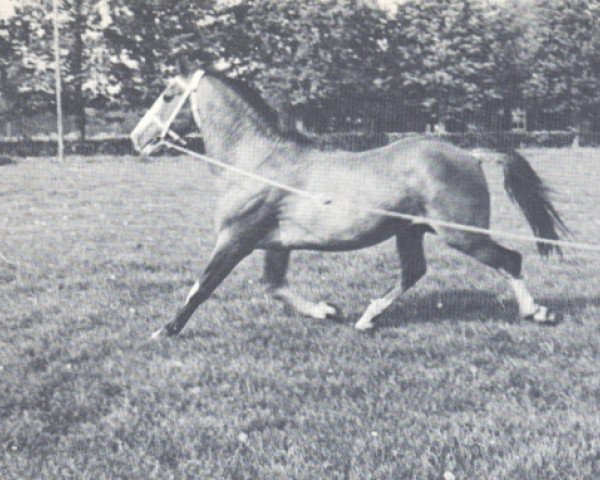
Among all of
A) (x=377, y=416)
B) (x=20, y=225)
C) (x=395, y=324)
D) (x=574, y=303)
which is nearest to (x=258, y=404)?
(x=377, y=416)

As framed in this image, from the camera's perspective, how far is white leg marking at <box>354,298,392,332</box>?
21.4 ft

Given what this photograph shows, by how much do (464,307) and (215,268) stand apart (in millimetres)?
2521

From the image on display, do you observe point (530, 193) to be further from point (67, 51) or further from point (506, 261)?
point (67, 51)

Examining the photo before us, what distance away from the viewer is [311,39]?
39.9 m

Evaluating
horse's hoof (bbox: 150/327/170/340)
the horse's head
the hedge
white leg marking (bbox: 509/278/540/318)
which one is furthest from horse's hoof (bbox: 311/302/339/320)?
the hedge

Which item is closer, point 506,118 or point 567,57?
point 567,57

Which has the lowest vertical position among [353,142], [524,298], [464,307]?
[353,142]

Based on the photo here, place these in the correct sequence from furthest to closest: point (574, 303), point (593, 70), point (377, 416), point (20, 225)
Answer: point (593, 70)
point (20, 225)
point (574, 303)
point (377, 416)

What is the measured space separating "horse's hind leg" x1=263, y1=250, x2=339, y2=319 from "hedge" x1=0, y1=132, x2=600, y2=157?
53.6 ft

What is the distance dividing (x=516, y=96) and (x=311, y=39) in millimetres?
14992

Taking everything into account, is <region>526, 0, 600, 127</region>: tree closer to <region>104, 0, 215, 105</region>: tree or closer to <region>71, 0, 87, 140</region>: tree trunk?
<region>104, 0, 215, 105</region>: tree

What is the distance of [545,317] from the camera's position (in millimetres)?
6617

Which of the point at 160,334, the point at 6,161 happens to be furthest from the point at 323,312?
the point at 6,161

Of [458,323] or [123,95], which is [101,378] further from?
[123,95]
